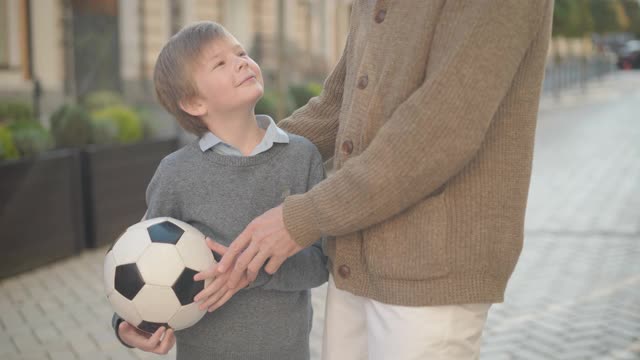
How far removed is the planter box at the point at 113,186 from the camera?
8.83 m

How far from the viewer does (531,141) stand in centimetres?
223

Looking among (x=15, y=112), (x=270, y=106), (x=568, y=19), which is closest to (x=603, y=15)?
(x=568, y=19)

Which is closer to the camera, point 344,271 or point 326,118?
point 344,271

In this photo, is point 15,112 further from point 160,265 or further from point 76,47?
point 160,265

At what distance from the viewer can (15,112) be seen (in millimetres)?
9031

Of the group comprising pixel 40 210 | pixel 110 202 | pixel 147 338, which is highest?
pixel 147 338

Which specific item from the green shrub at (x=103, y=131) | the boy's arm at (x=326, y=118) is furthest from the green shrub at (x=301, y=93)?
the boy's arm at (x=326, y=118)

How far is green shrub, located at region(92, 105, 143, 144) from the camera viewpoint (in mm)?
9945

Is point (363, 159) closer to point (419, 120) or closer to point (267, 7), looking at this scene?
point (419, 120)

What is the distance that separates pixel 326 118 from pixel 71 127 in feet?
22.2

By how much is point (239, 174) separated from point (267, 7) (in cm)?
1858

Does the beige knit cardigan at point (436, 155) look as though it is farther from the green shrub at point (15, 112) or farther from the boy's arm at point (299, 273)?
the green shrub at point (15, 112)

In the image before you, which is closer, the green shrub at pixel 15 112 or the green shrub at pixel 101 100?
the green shrub at pixel 15 112

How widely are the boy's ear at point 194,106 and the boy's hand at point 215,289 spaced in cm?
45
